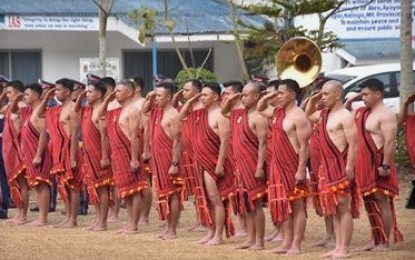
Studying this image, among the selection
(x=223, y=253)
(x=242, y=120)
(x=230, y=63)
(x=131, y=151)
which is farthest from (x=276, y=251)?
(x=230, y=63)

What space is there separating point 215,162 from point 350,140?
196 cm

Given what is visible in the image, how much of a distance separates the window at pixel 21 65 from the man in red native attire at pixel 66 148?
14111 millimetres

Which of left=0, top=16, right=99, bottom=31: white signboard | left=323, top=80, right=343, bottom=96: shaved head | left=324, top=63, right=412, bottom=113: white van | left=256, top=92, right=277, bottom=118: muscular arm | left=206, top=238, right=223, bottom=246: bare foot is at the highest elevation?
left=0, top=16, right=99, bottom=31: white signboard

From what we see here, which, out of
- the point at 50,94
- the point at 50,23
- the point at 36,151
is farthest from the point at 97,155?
the point at 50,23

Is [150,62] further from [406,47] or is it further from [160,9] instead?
[406,47]

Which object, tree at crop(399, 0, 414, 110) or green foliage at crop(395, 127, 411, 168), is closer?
green foliage at crop(395, 127, 411, 168)

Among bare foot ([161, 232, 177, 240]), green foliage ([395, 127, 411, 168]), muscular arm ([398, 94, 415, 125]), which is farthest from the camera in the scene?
green foliage ([395, 127, 411, 168])

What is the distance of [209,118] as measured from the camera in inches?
525

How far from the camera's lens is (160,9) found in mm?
30453

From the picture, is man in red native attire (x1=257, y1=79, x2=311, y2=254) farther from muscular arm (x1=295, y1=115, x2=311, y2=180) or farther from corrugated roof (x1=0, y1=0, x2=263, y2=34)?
corrugated roof (x1=0, y1=0, x2=263, y2=34)

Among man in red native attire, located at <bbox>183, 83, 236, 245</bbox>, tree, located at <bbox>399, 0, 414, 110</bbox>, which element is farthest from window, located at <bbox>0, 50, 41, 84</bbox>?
man in red native attire, located at <bbox>183, 83, 236, 245</bbox>

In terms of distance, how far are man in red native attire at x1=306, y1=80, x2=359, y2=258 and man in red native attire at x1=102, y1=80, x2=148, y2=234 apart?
2.85 meters

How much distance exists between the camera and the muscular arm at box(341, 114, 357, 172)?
1174 centimetres

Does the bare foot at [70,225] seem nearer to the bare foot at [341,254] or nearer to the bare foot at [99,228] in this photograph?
the bare foot at [99,228]
